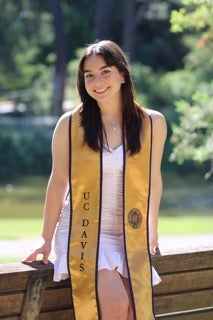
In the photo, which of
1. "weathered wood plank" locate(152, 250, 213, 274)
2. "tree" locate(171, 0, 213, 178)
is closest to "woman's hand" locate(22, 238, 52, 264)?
"weathered wood plank" locate(152, 250, 213, 274)

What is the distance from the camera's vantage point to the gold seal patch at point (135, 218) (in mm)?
3568

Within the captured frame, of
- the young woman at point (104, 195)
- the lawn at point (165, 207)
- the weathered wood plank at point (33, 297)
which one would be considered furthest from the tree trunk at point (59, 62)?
the weathered wood plank at point (33, 297)

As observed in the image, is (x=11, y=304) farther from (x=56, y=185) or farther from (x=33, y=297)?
(x=56, y=185)

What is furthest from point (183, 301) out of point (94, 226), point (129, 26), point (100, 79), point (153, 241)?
point (129, 26)

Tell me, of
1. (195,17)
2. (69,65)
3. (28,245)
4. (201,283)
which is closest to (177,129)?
(195,17)

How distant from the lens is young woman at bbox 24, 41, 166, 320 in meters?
3.46

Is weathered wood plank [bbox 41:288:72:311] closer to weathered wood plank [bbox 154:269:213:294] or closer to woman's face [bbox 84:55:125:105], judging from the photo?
weathered wood plank [bbox 154:269:213:294]

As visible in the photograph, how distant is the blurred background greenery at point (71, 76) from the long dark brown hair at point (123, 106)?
1588cm

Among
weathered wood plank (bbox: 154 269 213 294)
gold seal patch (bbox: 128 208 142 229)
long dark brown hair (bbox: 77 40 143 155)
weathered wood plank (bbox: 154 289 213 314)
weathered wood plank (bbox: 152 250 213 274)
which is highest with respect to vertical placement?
long dark brown hair (bbox: 77 40 143 155)

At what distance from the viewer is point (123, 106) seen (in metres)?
3.77

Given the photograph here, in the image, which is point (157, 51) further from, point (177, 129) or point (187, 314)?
point (187, 314)

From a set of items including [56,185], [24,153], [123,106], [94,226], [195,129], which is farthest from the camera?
[24,153]

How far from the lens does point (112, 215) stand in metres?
3.58

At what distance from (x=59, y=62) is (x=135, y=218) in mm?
34980
